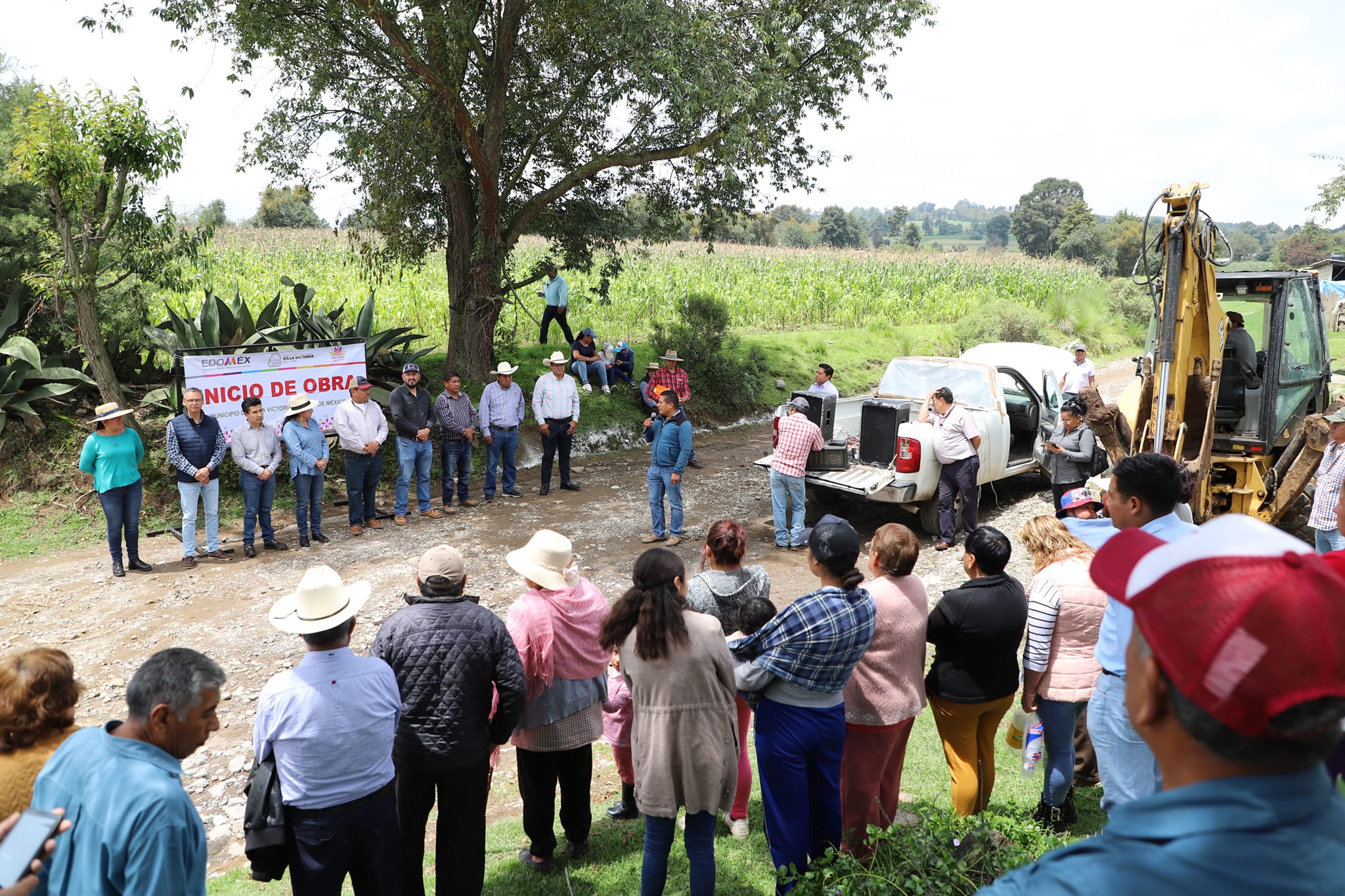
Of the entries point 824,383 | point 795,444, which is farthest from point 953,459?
point 824,383

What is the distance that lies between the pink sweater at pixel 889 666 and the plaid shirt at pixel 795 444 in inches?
219

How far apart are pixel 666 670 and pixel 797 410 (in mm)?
6709

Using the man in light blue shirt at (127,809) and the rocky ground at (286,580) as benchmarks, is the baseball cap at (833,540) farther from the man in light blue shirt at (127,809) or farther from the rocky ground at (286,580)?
the rocky ground at (286,580)

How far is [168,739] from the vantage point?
258 cm

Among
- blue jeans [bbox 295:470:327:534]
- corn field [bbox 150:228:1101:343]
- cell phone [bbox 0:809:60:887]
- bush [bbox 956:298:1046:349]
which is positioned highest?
corn field [bbox 150:228:1101:343]

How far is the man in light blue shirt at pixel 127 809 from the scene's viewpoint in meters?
2.37

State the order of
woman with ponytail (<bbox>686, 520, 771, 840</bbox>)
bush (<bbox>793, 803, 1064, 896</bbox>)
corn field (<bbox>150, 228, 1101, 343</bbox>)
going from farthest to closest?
corn field (<bbox>150, 228, 1101, 343</bbox>) → woman with ponytail (<bbox>686, 520, 771, 840</bbox>) → bush (<bbox>793, 803, 1064, 896</bbox>)

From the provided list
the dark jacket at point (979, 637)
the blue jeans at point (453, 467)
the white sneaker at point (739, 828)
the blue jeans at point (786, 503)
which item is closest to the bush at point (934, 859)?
the dark jacket at point (979, 637)

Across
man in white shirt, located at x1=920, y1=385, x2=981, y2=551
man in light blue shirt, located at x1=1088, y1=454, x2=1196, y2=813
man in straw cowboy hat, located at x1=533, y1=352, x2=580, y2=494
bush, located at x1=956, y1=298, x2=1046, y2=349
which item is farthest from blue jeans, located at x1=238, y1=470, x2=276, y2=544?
bush, located at x1=956, y1=298, x2=1046, y2=349

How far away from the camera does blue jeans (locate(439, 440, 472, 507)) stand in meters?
11.5

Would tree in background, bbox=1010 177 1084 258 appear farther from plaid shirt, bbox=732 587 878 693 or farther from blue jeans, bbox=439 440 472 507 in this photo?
plaid shirt, bbox=732 587 878 693

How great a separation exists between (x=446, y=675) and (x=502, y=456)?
8.56m

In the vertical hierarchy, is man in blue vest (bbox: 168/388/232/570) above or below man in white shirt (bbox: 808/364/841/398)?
below

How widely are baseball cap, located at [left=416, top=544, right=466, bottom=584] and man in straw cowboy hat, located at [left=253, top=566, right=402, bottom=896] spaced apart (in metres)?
0.39
